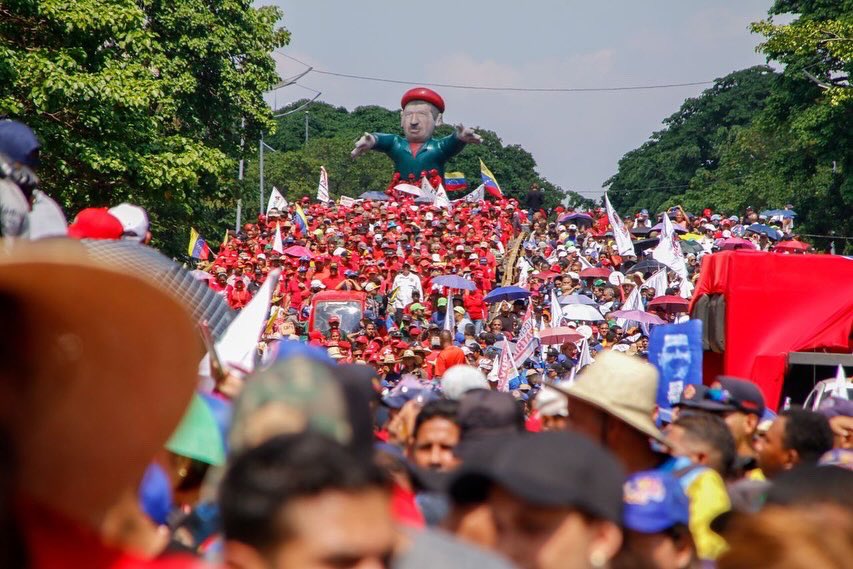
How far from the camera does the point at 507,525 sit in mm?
2945

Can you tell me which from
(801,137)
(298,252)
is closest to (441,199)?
(801,137)

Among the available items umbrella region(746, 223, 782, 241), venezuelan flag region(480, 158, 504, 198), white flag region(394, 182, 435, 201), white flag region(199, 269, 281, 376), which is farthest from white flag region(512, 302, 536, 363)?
venezuelan flag region(480, 158, 504, 198)

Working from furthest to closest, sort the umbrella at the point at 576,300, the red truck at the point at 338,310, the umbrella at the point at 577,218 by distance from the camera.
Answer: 1. the umbrella at the point at 577,218
2. the umbrella at the point at 576,300
3. the red truck at the point at 338,310

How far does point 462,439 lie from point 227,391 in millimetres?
774

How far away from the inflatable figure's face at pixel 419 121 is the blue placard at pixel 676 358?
38.3m

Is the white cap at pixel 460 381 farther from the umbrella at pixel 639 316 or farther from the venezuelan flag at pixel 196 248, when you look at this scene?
the venezuelan flag at pixel 196 248

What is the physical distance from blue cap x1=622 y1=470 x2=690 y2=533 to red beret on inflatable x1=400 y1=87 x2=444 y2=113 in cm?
4353

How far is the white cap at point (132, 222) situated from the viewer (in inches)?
196

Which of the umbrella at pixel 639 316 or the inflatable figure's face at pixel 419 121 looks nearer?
the umbrella at pixel 639 316

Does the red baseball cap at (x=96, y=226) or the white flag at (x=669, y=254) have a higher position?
the white flag at (x=669, y=254)

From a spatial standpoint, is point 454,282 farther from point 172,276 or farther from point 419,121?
point 419,121

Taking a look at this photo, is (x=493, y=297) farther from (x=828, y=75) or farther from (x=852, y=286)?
(x=828, y=75)

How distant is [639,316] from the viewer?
19.8 metres

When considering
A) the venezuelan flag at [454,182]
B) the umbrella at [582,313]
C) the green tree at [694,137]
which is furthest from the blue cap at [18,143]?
the green tree at [694,137]
